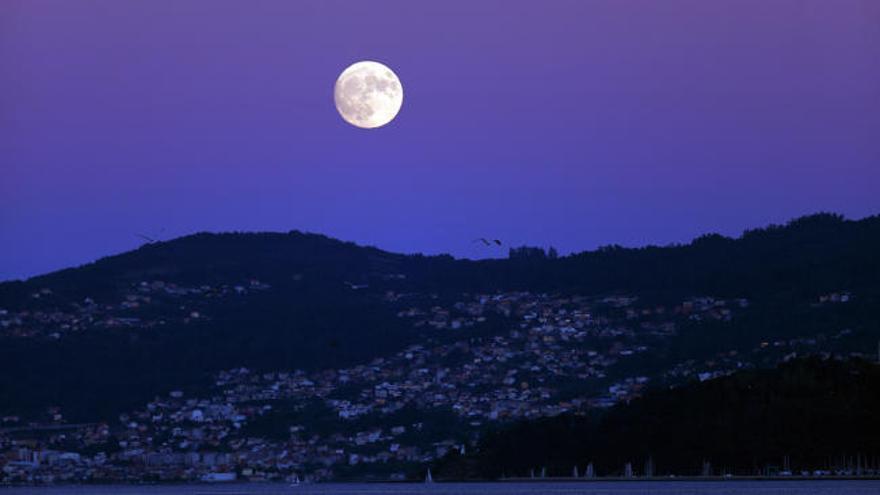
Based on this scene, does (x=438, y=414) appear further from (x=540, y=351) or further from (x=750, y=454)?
(x=750, y=454)

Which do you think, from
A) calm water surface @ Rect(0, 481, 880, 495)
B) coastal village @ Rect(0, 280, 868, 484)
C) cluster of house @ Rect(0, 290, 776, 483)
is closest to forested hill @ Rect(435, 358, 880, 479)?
calm water surface @ Rect(0, 481, 880, 495)

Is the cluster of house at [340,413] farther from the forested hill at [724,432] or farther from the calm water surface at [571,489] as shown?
the forested hill at [724,432]

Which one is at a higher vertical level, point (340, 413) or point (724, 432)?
point (340, 413)

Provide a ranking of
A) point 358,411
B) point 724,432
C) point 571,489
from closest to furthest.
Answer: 1. point 571,489
2. point 724,432
3. point 358,411

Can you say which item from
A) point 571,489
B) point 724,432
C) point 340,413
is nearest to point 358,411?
point 340,413

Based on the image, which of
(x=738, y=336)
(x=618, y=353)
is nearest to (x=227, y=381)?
(x=618, y=353)

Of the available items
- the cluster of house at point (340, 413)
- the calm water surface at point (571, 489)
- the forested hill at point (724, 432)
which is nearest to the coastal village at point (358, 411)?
the cluster of house at point (340, 413)

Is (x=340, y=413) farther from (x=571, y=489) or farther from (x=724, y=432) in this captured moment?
→ (x=571, y=489)
